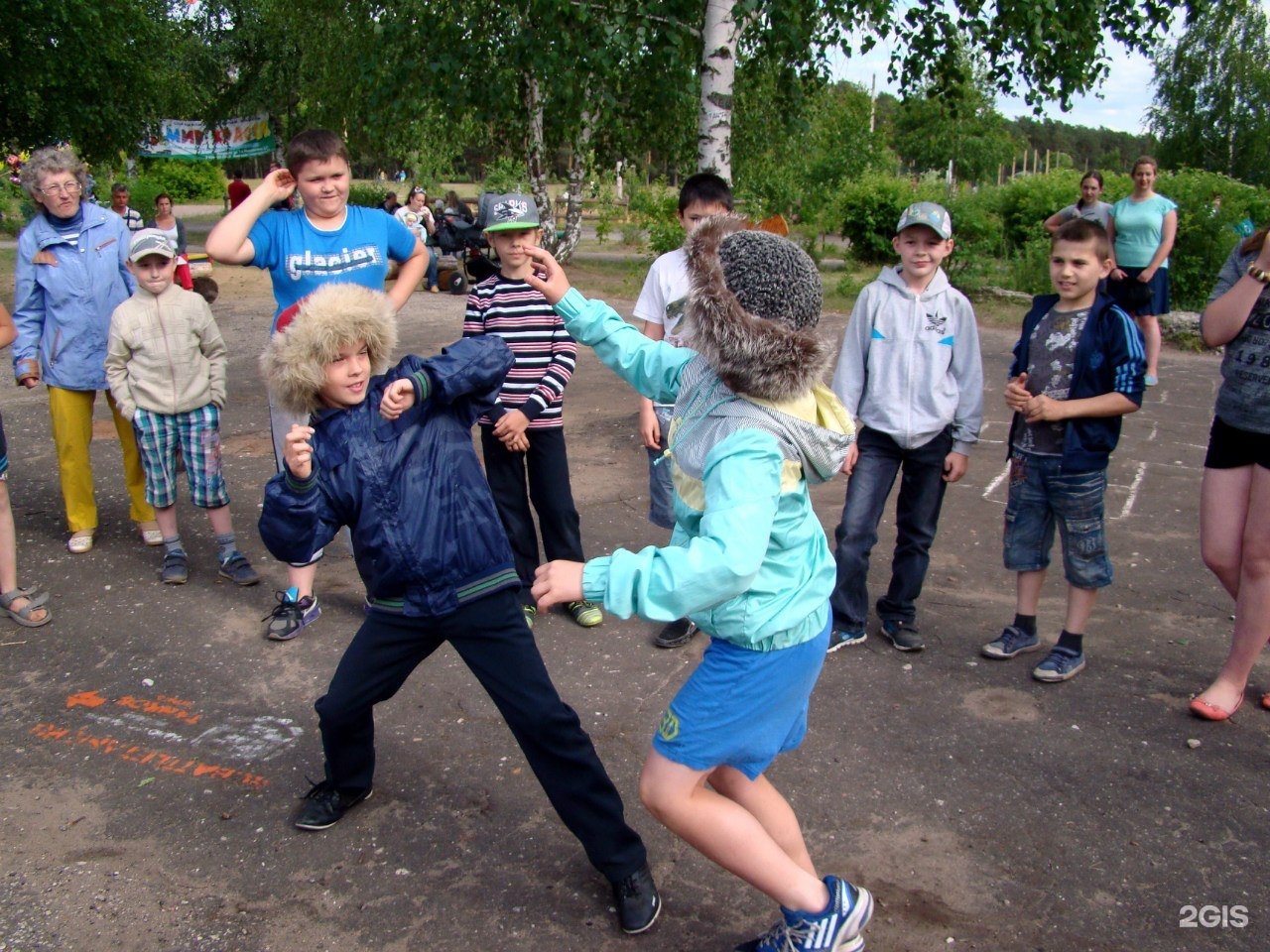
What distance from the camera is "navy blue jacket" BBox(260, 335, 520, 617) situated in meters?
2.81

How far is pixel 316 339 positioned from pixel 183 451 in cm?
287

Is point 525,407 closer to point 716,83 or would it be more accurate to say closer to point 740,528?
point 740,528

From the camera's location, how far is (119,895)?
2930 mm

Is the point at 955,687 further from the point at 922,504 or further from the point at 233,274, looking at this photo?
the point at 233,274

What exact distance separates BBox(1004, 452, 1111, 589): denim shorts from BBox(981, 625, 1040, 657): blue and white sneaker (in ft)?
0.99

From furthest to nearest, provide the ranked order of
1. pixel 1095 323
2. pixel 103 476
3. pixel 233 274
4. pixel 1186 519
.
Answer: pixel 233 274
pixel 103 476
pixel 1186 519
pixel 1095 323

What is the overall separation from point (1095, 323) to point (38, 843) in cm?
418

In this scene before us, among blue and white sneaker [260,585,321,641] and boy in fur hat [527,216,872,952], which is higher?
boy in fur hat [527,216,872,952]

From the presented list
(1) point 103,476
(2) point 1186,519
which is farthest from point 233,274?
(2) point 1186,519

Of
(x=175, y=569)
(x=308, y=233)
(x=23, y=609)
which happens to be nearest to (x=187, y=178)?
(x=175, y=569)

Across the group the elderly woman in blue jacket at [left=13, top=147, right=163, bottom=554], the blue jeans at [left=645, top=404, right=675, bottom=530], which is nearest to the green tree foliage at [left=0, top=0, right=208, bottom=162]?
the elderly woman in blue jacket at [left=13, top=147, right=163, bottom=554]

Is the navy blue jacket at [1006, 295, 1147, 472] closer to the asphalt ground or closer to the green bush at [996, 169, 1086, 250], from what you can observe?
the asphalt ground

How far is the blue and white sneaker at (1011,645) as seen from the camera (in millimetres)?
4375

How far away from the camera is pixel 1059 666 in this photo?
4.17 m
